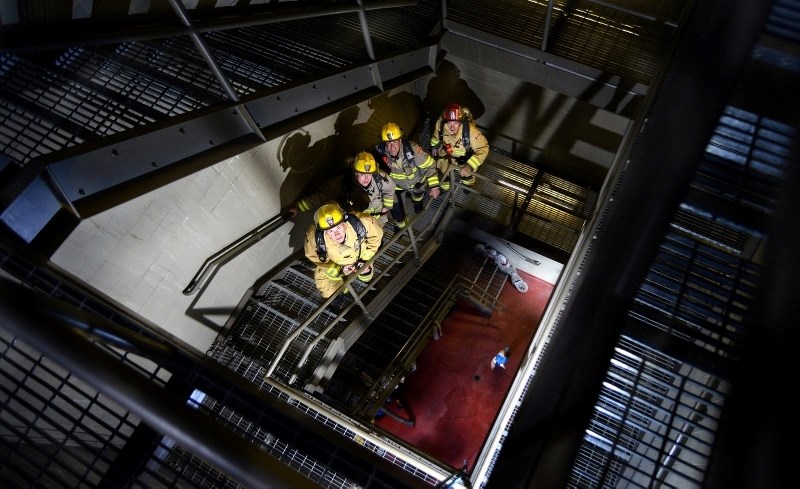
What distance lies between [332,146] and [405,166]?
4.10 feet

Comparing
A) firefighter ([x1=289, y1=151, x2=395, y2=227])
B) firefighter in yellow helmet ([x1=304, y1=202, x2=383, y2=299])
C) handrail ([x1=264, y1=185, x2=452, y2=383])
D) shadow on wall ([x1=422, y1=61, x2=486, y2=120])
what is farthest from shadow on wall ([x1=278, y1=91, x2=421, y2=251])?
handrail ([x1=264, y1=185, x2=452, y2=383])

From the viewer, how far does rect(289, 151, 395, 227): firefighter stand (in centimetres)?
709

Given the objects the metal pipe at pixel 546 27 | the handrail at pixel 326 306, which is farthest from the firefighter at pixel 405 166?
the metal pipe at pixel 546 27

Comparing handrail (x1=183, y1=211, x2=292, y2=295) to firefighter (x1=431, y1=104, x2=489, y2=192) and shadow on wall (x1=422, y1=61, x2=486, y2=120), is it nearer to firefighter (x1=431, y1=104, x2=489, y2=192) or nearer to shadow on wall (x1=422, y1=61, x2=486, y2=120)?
firefighter (x1=431, y1=104, x2=489, y2=192)

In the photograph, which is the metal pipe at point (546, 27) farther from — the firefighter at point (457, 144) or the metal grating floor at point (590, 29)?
the firefighter at point (457, 144)

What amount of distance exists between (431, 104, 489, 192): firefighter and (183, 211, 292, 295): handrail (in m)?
2.74

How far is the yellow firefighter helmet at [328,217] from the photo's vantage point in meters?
6.09

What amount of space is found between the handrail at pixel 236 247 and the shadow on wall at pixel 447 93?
4024mm

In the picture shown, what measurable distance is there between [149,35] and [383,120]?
5.72 m

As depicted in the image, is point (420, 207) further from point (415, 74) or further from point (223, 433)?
point (223, 433)

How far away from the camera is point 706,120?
953 mm

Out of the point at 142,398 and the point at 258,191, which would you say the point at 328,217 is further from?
the point at 142,398

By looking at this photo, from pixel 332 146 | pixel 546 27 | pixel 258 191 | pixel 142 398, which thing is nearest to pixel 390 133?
pixel 332 146

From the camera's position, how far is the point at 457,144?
26.3ft
